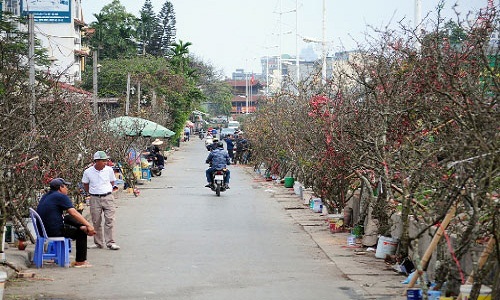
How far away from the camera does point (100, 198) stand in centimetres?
1714

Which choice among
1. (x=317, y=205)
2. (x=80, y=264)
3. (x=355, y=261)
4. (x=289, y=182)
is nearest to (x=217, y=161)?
(x=289, y=182)

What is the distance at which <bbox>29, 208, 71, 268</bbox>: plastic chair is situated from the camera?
1451cm

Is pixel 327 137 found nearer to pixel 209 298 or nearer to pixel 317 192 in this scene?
pixel 317 192

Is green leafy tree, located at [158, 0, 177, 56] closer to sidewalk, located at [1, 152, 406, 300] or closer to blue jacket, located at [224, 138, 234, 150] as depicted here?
blue jacket, located at [224, 138, 234, 150]

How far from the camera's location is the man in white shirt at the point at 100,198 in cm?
1708

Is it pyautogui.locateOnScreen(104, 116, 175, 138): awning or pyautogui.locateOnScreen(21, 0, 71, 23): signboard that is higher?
pyautogui.locateOnScreen(21, 0, 71, 23): signboard

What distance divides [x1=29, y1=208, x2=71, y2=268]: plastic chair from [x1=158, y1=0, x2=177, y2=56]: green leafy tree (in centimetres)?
9014

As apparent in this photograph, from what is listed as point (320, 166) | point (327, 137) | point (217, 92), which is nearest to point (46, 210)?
point (327, 137)

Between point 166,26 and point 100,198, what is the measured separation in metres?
88.9

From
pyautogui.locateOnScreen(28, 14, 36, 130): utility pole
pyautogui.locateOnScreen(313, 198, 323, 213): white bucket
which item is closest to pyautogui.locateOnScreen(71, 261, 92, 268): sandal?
pyautogui.locateOnScreen(28, 14, 36, 130): utility pole

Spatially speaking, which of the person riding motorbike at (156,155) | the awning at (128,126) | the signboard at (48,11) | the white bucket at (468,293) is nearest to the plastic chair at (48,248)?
the white bucket at (468,293)

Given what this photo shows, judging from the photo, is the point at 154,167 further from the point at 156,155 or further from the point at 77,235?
the point at 77,235

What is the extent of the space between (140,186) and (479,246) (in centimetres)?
2592

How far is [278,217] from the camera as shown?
24.0 meters
